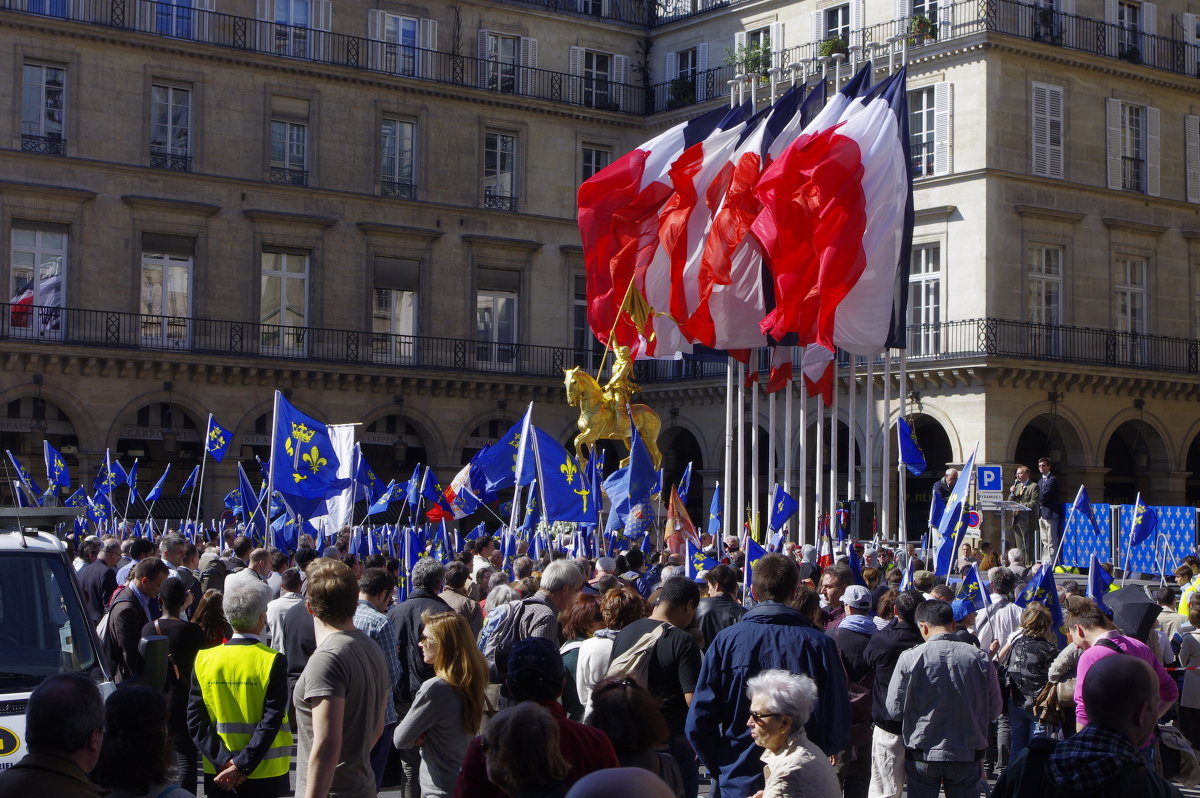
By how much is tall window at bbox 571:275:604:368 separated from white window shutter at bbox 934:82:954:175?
939 cm

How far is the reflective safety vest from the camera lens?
6949 mm

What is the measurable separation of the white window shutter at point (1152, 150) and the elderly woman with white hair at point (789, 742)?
30.9 metres

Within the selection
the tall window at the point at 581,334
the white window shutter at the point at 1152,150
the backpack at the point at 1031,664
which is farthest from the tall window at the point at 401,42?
the backpack at the point at 1031,664

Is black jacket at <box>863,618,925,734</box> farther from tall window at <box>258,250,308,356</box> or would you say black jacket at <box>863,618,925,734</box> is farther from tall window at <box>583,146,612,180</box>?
tall window at <box>583,146,612,180</box>

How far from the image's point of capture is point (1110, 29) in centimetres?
3353

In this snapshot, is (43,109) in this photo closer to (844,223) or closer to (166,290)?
(166,290)

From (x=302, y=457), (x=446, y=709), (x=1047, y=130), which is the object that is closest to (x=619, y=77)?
(x=1047, y=130)

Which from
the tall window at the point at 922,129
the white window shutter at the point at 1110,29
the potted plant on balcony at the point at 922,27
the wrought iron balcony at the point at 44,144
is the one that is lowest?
the wrought iron balcony at the point at 44,144

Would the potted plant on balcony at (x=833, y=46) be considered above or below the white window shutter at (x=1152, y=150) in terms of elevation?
above

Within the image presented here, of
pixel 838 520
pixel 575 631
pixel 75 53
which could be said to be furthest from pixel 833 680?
pixel 75 53

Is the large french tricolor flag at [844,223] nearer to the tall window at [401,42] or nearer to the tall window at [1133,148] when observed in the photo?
the tall window at [1133,148]

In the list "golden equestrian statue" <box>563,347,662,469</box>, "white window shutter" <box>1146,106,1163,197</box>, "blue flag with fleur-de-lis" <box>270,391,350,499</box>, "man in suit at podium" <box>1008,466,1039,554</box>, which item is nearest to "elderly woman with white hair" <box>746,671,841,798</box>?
"blue flag with fleur-de-lis" <box>270,391,350,499</box>

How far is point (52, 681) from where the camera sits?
450cm

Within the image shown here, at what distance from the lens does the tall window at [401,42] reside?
119 feet
